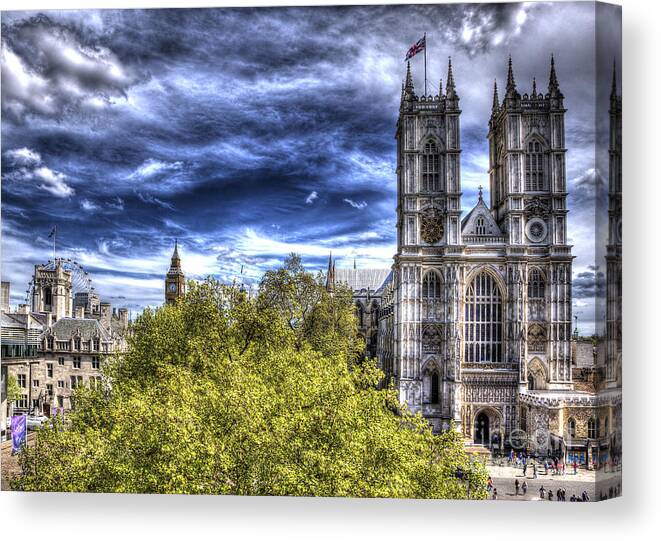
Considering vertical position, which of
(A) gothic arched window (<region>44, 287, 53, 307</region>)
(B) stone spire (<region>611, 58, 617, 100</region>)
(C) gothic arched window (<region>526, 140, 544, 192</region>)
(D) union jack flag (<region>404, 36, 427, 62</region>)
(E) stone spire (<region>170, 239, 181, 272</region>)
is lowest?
(A) gothic arched window (<region>44, 287, 53, 307</region>)

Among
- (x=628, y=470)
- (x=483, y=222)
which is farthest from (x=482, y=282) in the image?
(x=628, y=470)

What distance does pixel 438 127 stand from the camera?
18172 millimetres

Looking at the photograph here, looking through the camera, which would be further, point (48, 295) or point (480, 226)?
point (480, 226)

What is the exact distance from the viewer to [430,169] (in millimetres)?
18203

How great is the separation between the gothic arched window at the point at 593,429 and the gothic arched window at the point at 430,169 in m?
7.63

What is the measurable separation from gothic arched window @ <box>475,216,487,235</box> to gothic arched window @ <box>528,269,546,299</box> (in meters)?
1.82

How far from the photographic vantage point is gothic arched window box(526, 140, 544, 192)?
56.9 feet

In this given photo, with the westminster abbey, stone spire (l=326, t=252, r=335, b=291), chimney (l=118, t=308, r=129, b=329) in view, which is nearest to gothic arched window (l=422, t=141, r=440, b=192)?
the westminster abbey

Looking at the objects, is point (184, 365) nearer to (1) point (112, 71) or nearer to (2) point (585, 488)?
(1) point (112, 71)

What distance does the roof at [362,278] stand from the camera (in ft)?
58.0

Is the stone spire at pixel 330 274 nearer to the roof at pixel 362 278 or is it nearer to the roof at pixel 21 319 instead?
the roof at pixel 362 278

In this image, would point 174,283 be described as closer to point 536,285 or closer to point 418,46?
point 418,46

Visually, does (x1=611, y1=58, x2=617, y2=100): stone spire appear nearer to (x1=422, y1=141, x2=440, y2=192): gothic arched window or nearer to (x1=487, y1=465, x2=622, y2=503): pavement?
(x1=422, y1=141, x2=440, y2=192): gothic arched window

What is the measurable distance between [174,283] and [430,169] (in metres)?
8.18
